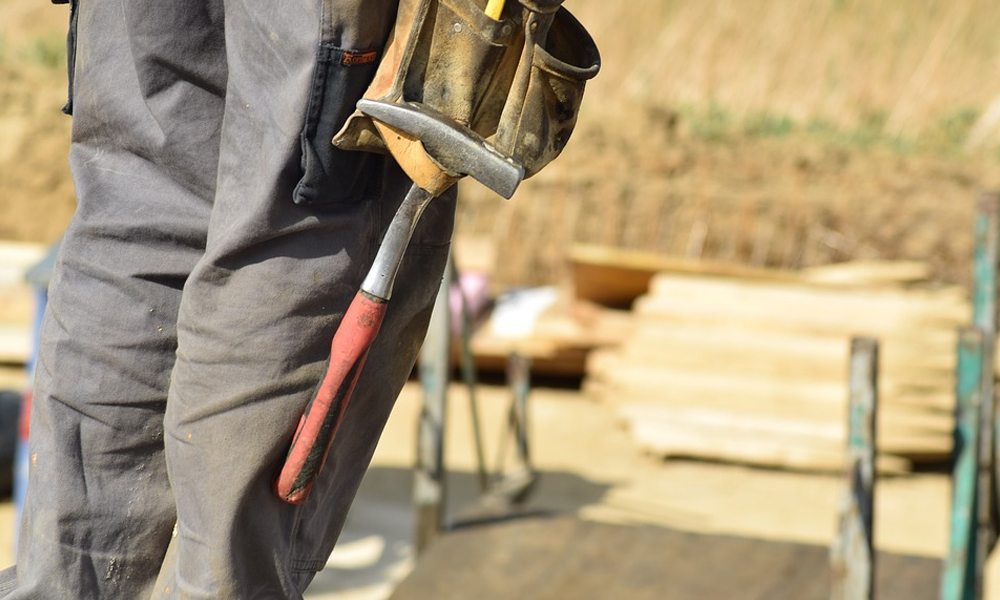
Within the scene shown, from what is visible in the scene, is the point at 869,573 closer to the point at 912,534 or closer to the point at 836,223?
the point at 912,534

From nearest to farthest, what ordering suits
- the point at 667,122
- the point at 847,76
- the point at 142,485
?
the point at 142,485 < the point at 667,122 < the point at 847,76

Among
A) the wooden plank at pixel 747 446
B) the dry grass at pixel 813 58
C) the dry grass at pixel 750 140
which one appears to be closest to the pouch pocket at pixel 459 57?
the wooden plank at pixel 747 446

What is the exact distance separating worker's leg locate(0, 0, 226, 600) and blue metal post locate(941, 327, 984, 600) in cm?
250

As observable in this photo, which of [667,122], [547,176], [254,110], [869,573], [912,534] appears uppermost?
Answer: [667,122]

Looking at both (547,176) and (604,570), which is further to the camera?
(547,176)

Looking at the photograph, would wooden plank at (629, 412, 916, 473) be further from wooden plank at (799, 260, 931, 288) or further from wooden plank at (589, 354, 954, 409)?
wooden plank at (799, 260, 931, 288)

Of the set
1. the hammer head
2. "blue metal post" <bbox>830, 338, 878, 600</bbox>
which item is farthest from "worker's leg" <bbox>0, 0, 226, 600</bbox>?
"blue metal post" <bbox>830, 338, 878, 600</bbox>

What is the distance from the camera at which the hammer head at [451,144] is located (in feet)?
5.09

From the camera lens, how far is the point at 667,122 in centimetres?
1206

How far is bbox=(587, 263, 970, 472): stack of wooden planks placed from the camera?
7.07 metres

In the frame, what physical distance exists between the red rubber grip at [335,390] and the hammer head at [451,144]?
22 cm

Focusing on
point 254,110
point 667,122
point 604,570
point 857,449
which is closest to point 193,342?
point 254,110

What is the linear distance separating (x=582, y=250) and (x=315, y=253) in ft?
21.5

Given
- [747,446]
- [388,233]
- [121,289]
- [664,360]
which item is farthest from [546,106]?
[664,360]
